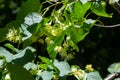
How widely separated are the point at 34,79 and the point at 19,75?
46 mm

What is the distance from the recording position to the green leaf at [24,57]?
105cm

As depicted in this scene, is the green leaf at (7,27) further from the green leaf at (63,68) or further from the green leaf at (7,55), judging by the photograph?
the green leaf at (63,68)

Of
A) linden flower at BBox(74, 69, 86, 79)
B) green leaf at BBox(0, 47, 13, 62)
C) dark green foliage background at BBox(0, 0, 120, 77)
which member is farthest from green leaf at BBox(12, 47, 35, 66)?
dark green foliage background at BBox(0, 0, 120, 77)

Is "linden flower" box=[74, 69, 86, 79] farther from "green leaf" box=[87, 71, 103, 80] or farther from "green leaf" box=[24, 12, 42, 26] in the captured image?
"green leaf" box=[24, 12, 42, 26]

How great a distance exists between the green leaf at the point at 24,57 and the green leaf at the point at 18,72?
0.04 metres

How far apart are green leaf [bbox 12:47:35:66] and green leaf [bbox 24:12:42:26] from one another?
0.08 metres

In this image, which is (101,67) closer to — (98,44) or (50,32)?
(98,44)

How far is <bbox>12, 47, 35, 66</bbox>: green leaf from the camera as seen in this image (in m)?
1.05

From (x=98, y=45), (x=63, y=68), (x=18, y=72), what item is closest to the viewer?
(x=18, y=72)

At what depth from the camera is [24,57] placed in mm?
1062

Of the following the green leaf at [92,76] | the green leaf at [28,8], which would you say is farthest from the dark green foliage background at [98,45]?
the green leaf at [28,8]

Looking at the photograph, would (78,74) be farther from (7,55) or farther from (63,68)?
(7,55)

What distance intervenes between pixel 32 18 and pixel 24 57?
0.10 metres

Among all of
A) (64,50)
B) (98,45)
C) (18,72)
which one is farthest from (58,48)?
(98,45)
